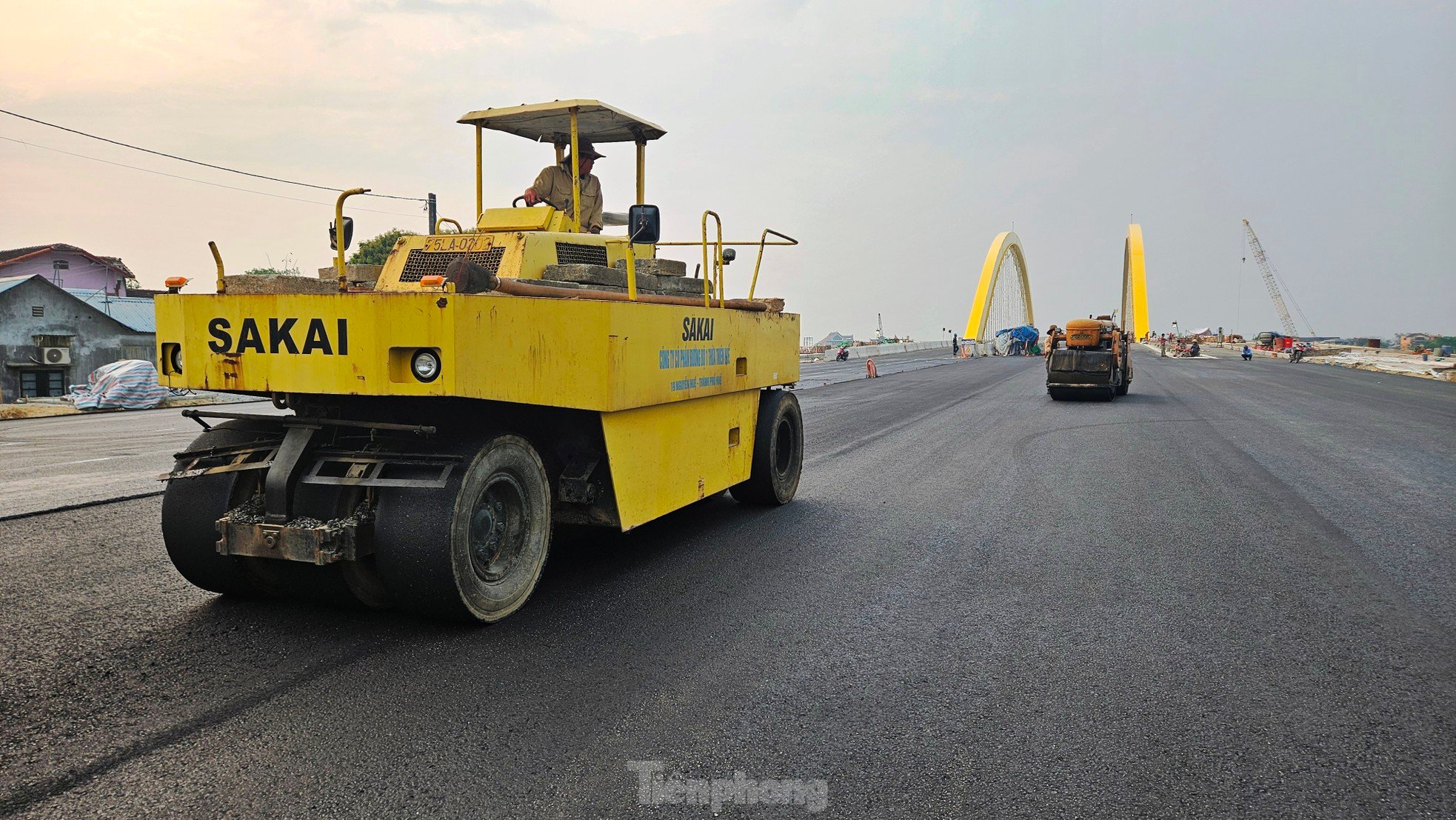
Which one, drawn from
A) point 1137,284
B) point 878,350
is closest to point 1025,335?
point 878,350

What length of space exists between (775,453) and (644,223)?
2.86 metres

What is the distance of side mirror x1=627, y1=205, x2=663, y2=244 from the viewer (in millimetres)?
5098

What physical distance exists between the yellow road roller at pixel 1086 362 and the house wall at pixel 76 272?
3749 centimetres

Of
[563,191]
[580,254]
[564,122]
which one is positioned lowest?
[580,254]

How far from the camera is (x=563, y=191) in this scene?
6402mm

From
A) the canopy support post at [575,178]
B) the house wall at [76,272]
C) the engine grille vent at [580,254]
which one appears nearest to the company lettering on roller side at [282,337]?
the engine grille vent at [580,254]

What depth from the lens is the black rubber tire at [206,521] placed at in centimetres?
440

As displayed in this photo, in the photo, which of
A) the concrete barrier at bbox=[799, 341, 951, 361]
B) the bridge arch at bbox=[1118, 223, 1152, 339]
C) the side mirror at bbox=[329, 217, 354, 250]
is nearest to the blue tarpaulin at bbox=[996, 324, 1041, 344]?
the concrete barrier at bbox=[799, 341, 951, 361]

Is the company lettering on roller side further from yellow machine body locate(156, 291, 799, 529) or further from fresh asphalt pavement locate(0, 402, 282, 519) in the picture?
fresh asphalt pavement locate(0, 402, 282, 519)

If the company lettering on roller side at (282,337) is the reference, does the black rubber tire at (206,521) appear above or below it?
below

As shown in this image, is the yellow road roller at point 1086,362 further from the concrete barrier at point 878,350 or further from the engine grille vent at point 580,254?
the concrete barrier at point 878,350

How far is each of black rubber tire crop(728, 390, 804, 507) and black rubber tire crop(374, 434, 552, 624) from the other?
2.97 meters

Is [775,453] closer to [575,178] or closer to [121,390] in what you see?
[575,178]

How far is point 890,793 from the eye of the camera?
Result: 9.34ft
